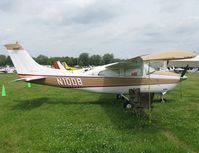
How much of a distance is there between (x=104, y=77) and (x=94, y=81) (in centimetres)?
49

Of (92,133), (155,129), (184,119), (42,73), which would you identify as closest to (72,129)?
(92,133)

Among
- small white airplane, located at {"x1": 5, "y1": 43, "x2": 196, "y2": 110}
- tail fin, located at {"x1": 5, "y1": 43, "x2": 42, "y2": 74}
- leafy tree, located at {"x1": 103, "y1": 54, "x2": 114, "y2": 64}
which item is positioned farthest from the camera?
leafy tree, located at {"x1": 103, "y1": 54, "x2": 114, "y2": 64}

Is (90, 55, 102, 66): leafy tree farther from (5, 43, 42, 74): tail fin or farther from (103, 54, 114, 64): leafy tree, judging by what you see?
(5, 43, 42, 74): tail fin

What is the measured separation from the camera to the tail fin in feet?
35.9

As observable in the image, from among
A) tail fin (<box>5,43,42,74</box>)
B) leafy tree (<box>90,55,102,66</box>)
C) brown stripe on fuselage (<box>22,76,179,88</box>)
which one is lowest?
brown stripe on fuselage (<box>22,76,179,88</box>)

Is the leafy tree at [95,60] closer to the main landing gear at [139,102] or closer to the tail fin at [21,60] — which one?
the tail fin at [21,60]

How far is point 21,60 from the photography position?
11.1 m

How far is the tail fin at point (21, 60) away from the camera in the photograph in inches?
431

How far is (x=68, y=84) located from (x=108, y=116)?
3.26 metres

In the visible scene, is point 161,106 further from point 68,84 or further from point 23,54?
point 23,54

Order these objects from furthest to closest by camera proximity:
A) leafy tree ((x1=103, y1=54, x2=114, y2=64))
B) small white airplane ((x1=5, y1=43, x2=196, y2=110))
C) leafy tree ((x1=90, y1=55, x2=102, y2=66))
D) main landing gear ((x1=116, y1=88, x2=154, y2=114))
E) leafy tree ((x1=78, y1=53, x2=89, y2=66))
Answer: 1. leafy tree ((x1=78, y1=53, x2=89, y2=66))
2. leafy tree ((x1=90, y1=55, x2=102, y2=66))
3. leafy tree ((x1=103, y1=54, x2=114, y2=64))
4. small white airplane ((x1=5, y1=43, x2=196, y2=110))
5. main landing gear ((x1=116, y1=88, x2=154, y2=114))

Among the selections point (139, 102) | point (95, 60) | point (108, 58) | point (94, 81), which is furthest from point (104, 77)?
point (95, 60)

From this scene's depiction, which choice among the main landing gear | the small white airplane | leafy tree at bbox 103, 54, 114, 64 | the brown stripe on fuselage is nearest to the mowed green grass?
the main landing gear

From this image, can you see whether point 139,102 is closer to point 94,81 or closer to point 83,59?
point 94,81
